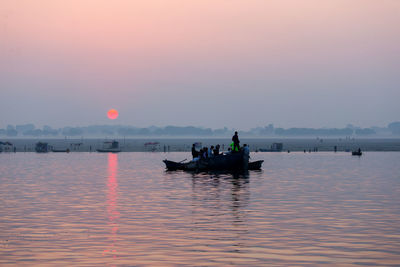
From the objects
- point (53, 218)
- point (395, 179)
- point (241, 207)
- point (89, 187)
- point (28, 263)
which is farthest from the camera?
point (395, 179)

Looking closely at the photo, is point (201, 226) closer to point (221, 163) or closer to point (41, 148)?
point (221, 163)

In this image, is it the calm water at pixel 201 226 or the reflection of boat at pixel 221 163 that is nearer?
the calm water at pixel 201 226

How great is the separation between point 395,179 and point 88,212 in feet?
124

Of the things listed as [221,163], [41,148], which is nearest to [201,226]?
[221,163]

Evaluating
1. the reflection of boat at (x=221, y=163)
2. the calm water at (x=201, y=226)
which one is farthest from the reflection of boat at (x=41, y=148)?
the calm water at (x=201, y=226)

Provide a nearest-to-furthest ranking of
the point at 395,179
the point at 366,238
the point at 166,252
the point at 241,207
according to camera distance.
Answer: the point at 166,252, the point at 366,238, the point at 241,207, the point at 395,179

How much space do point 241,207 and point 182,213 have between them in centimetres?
434

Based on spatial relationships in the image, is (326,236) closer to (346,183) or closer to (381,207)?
(381,207)

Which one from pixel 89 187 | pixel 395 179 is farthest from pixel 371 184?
pixel 89 187

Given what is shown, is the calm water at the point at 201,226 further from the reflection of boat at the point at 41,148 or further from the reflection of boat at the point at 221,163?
the reflection of boat at the point at 41,148

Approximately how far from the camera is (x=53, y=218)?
103ft

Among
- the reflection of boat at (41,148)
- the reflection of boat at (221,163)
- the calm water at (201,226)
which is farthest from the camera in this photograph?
the reflection of boat at (41,148)

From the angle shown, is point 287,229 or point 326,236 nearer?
Answer: point 326,236

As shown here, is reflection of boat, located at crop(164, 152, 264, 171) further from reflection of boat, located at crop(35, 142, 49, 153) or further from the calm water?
reflection of boat, located at crop(35, 142, 49, 153)
